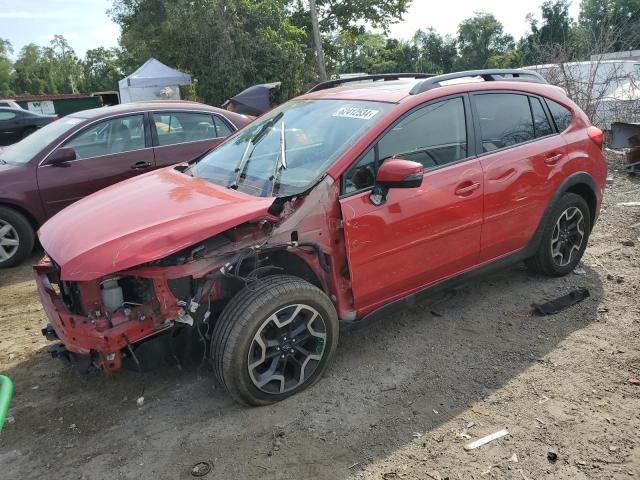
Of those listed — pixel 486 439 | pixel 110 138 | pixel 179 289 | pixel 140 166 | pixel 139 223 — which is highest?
pixel 110 138

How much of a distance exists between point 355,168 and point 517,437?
175 cm

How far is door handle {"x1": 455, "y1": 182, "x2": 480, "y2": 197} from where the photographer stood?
353 cm

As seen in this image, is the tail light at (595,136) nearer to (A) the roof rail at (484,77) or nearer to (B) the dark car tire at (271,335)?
(A) the roof rail at (484,77)

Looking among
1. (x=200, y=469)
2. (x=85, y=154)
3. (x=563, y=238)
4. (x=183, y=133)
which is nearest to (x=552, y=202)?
(x=563, y=238)

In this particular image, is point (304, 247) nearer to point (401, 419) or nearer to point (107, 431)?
point (401, 419)

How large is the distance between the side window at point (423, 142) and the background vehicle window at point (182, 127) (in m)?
3.88

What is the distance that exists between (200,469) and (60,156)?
14.6 ft

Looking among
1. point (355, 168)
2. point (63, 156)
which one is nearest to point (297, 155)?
point (355, 168)

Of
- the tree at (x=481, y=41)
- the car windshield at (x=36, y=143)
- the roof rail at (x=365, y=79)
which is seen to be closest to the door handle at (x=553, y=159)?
the roof rail at (x=365, y=79)

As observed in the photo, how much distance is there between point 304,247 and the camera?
3068 mm

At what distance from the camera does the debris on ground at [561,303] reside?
13.3 ft

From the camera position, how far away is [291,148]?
3.50m

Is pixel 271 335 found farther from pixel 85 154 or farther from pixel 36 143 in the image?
pixel 36 143

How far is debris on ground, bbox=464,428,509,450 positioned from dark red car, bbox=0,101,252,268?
160 inches
